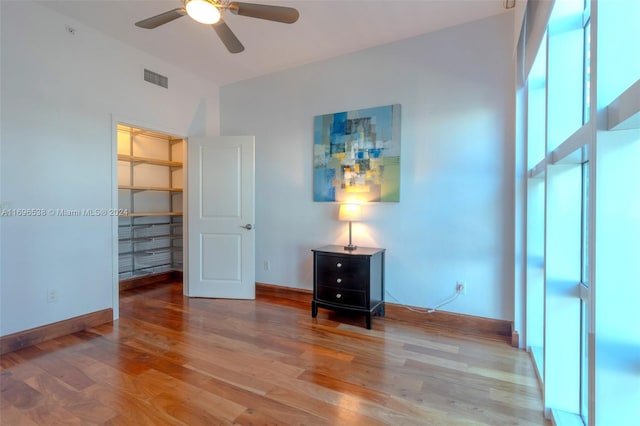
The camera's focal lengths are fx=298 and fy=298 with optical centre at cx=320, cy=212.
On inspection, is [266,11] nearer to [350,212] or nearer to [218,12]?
[218,12]

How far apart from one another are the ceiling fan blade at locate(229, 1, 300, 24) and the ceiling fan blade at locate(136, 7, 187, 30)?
1.09 feet

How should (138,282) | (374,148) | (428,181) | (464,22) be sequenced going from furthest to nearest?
(138,282)
(374,148)
(428,181)
(464,22)

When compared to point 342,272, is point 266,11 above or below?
above

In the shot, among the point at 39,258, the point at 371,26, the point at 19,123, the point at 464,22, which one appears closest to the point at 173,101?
the point at 19,123

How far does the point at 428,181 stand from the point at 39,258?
3525 millimetres

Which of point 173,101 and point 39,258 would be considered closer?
point 39,258

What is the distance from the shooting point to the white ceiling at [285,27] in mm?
2496

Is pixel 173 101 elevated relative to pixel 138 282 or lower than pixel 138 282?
elevated

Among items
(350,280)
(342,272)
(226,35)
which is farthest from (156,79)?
(350,280)

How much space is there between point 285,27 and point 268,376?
9.65ft

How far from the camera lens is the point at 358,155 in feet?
10.5

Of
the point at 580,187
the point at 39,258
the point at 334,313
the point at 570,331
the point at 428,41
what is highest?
the point at 428,41

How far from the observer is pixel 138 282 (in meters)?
4.21

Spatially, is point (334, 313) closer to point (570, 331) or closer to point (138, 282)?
point (570, 331)
